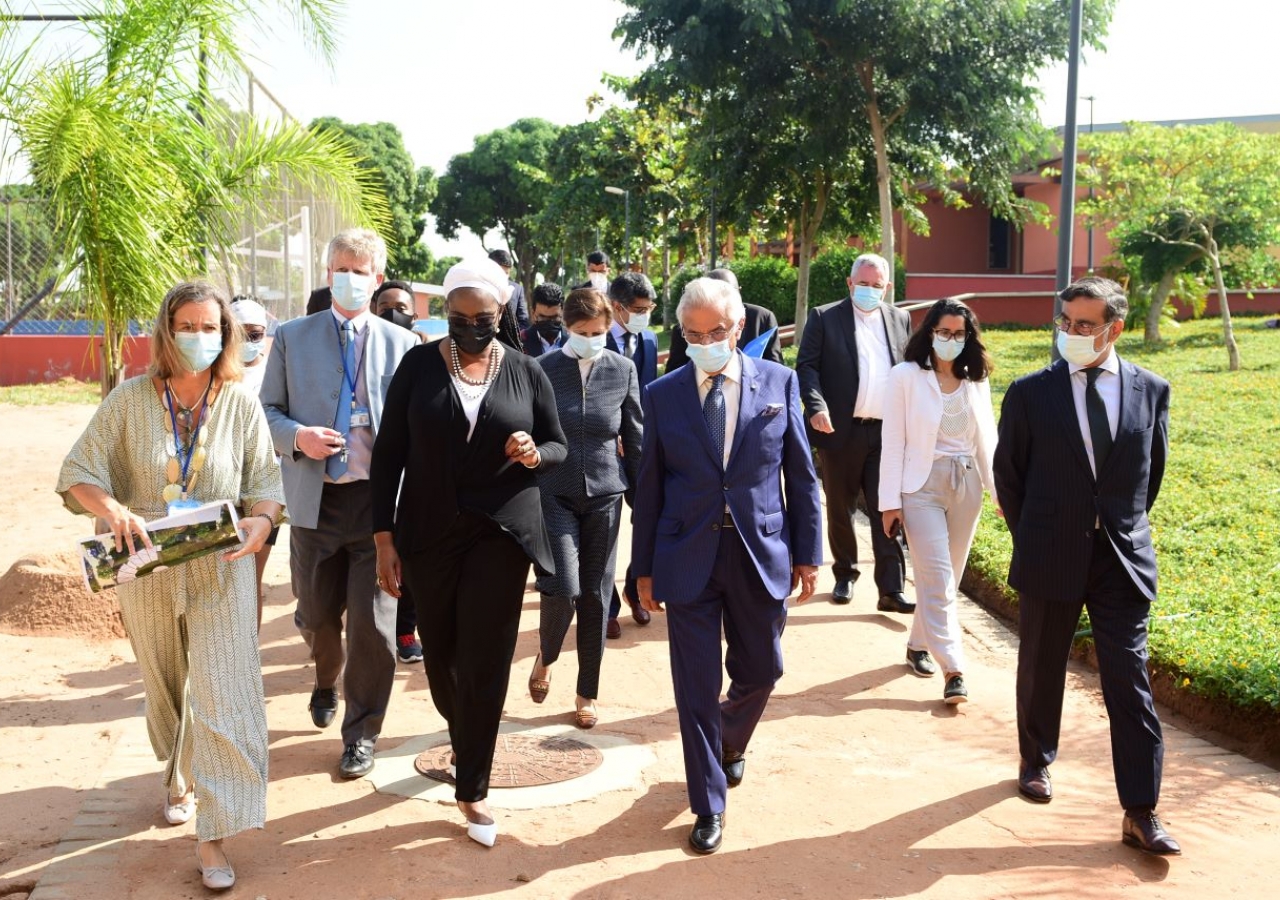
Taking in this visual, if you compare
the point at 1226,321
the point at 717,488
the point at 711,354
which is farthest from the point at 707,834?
the point at 1226,321

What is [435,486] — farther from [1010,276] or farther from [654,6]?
[1010,276]

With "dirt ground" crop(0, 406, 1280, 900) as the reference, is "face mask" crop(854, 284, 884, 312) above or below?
above

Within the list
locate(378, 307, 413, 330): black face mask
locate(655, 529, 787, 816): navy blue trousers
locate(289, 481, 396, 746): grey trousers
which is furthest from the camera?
locate(378, 307, 413, 330): black face mask

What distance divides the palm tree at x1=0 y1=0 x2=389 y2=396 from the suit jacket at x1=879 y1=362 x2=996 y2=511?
14.0 ft

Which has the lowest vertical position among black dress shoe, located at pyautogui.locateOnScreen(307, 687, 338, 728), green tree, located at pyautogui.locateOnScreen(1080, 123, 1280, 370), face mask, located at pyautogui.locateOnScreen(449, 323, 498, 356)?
black dress shoe, located at pyautogui.locateOnScreen(307, 687, 338, 728)

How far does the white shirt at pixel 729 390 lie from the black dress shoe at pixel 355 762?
6.65ft

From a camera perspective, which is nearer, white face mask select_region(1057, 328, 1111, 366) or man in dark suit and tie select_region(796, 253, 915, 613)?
white face mask select_region(1057, 328, 1111, 366)

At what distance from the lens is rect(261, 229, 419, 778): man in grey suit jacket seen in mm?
5449

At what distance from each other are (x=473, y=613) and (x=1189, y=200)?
20.0 m

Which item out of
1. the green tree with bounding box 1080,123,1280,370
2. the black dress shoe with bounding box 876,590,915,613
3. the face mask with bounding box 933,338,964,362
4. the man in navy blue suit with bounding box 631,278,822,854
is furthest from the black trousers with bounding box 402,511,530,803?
the green tree with bounding box 1080,123,1280,370

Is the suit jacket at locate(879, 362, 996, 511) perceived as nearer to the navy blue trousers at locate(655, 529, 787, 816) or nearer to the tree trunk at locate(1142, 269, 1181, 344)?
the navy blue trousers at locate(655, 529, 787, 816)

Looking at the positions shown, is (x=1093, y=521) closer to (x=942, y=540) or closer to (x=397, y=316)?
(x=942, y=540)

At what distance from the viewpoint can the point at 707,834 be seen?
468 cm

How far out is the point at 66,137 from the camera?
23.4 ft
